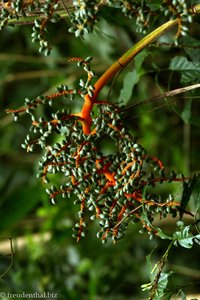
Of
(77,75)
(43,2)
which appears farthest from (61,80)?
(43,2)

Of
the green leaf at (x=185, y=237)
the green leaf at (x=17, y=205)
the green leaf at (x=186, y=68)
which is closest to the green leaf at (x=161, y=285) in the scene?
the green leaf at (x=185, y=237)

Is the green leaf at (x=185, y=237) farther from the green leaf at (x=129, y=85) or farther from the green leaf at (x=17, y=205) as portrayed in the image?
the green leaf at (x=17, y=205)

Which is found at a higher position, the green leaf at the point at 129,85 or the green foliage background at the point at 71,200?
the green leaf at the point at 129,85

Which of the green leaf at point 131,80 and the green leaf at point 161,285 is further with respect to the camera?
the green leaf at point 131,80

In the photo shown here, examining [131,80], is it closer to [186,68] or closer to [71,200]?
[186,68]

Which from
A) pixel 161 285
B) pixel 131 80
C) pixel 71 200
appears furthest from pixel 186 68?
pixel 71 200
